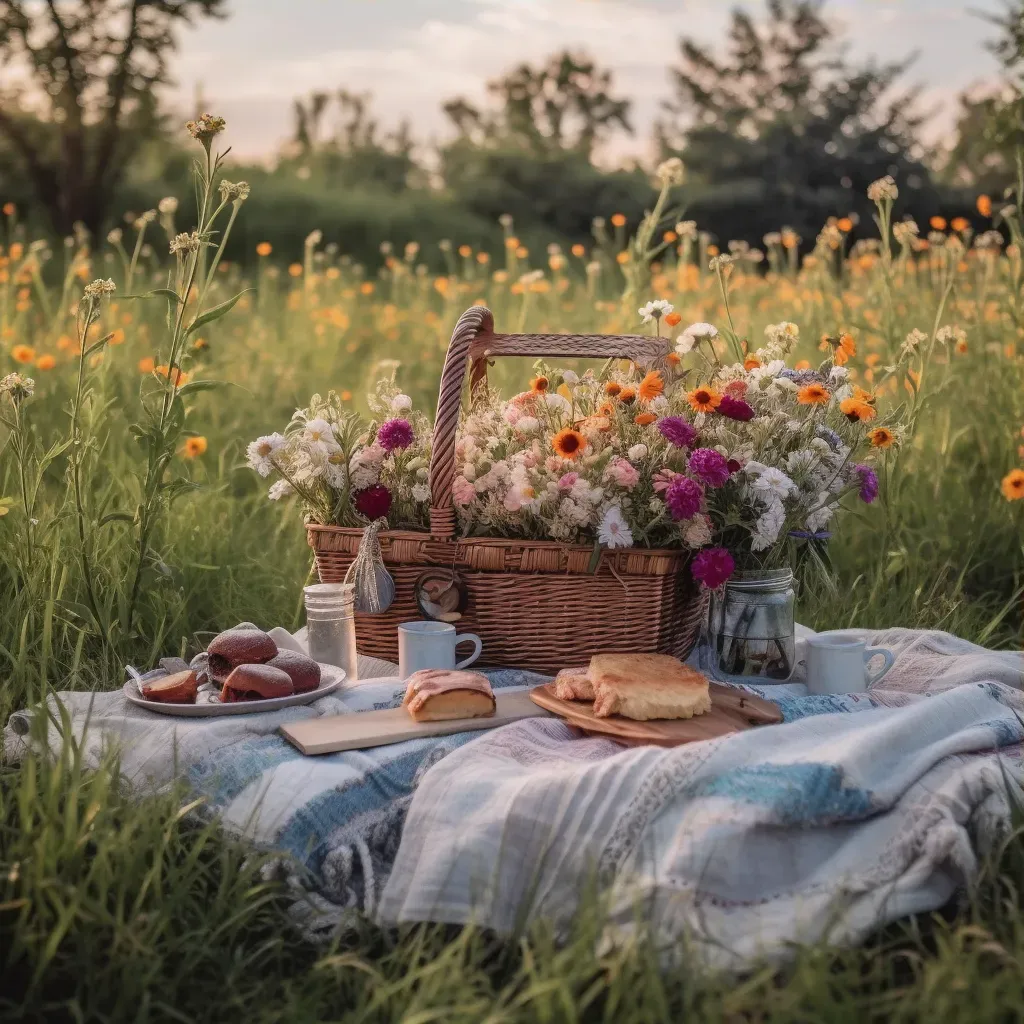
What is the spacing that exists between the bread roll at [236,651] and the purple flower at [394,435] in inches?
22.6

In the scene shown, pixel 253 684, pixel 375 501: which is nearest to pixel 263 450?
pixel 375 501

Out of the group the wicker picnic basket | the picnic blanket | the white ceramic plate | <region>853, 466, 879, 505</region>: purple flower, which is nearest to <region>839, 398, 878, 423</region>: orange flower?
<region>853, 466, 879, 505</region>: purple flower

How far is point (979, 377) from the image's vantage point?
15.4 ft

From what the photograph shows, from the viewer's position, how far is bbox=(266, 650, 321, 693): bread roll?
2607 mm

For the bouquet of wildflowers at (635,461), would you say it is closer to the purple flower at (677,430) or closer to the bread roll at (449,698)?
the purple flower at (677,430)

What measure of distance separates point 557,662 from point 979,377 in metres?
2.62

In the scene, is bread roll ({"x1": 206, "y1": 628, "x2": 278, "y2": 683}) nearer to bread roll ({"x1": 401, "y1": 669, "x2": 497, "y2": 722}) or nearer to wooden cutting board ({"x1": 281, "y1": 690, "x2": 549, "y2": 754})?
wooden cutting board ({"x1": 281, "y1": 690, "x2": 549, "y2": 754})

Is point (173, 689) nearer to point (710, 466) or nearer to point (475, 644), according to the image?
point (475, 644)

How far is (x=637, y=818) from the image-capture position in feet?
6.63

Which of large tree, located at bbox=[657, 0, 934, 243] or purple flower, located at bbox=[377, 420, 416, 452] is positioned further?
large tree, located at bbox=[657, 0, 934, 243]

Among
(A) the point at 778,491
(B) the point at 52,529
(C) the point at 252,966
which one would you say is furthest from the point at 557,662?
(B) the point at 52,529

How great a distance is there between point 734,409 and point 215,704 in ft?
4.17

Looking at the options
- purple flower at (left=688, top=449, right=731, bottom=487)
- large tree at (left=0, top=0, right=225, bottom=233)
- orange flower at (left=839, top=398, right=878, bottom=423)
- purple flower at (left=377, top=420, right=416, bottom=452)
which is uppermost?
large tree at (left=0, top=0, right=225, bottom=233)

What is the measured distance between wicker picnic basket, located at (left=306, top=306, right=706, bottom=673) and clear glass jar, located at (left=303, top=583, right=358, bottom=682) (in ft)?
0.51
